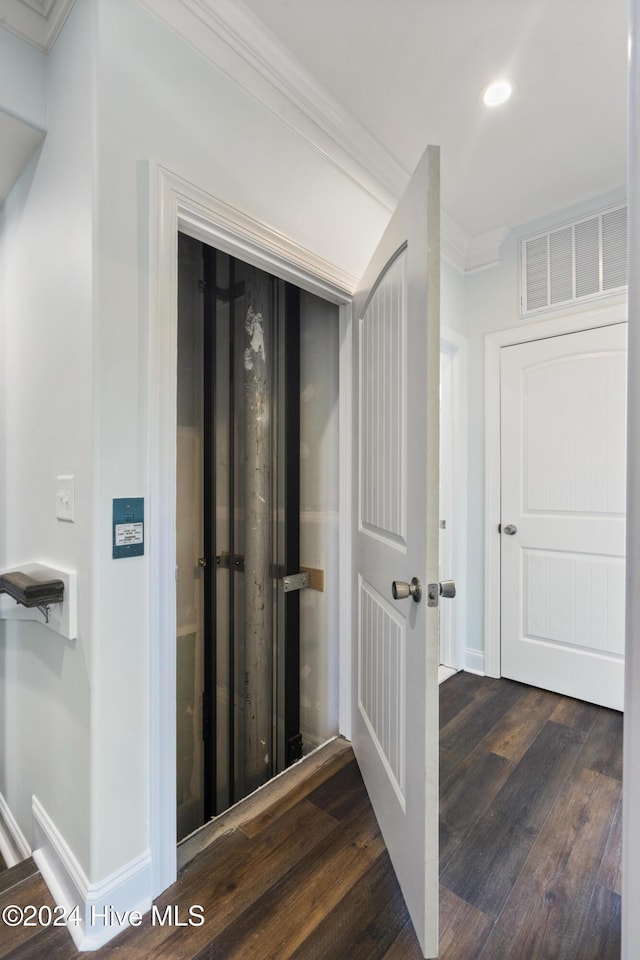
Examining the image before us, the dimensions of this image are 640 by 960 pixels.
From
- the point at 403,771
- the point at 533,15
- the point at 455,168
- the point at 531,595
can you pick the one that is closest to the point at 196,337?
the point at 455,168

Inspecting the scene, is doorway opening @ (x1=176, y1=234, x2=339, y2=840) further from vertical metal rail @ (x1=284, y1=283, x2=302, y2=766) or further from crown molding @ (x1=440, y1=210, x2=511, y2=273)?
crown molding @ (x1=440, y1=210, x2=511, y2=273)

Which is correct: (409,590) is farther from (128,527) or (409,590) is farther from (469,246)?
(469,246)

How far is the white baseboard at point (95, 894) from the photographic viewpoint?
108 centimetres

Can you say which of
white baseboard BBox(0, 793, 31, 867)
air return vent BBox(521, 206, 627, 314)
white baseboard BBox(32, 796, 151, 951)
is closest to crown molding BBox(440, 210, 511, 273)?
air return vent BBox(521, 206, 627, 314)

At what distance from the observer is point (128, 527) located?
1.16m

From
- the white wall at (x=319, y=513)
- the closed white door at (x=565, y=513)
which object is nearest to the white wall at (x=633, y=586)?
the white wall at (x=319, y=513)

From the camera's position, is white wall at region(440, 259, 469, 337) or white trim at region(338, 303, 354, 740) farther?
white wall at region(440, 259, 469, 337)

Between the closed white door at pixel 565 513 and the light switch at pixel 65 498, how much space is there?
7.61ft

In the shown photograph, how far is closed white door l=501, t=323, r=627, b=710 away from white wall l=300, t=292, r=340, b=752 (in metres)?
1.18

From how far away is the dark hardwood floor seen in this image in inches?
43.2

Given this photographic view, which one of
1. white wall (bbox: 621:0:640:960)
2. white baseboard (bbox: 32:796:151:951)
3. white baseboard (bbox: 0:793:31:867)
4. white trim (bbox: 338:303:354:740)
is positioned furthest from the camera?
white trim (bbox: 338:303:354:740)

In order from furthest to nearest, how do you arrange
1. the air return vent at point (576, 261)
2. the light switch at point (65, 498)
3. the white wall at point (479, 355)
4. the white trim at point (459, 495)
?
the white trim at point (459, 495), the white wall at point (479, 355), the air return vent at point (576, 261), the light switch at point (65, 498)

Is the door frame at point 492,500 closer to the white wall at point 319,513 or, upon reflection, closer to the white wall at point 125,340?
the white wall at point 319,513

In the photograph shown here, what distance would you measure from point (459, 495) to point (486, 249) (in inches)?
60.5
